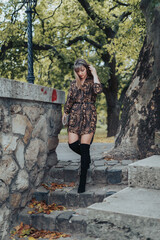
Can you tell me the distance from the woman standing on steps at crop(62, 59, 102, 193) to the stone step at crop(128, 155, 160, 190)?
3.45ft

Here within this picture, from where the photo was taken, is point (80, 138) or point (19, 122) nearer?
point (19, 122)

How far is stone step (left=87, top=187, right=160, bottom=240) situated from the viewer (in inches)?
89.6

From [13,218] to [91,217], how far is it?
69.1 inches

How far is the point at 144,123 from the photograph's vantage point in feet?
17.0

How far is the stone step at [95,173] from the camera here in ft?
14.4

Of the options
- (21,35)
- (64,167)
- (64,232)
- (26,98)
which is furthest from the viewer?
(21,35)

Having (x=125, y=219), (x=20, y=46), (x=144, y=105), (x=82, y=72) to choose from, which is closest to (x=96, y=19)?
(x=20, y=46)

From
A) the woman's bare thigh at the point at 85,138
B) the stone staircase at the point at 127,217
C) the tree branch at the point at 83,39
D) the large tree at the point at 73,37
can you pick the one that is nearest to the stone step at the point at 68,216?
the woman's bare thigh at the point at 85,138

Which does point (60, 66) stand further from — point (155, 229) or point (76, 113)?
point (155, 229)

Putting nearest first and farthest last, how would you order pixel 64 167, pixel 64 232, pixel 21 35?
pixel 64 232
pixel 64 167
pixel 21 35

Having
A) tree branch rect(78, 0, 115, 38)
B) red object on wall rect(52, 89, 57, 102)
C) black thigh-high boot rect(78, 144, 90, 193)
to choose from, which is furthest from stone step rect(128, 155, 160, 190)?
tree branch rect(78, 0, 115, 38)

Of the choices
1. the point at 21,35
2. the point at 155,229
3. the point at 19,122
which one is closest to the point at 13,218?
the point at 19,122

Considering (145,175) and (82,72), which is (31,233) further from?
(82,72)

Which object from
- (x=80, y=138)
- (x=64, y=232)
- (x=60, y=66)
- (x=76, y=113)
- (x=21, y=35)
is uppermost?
(x=21, y=35)
